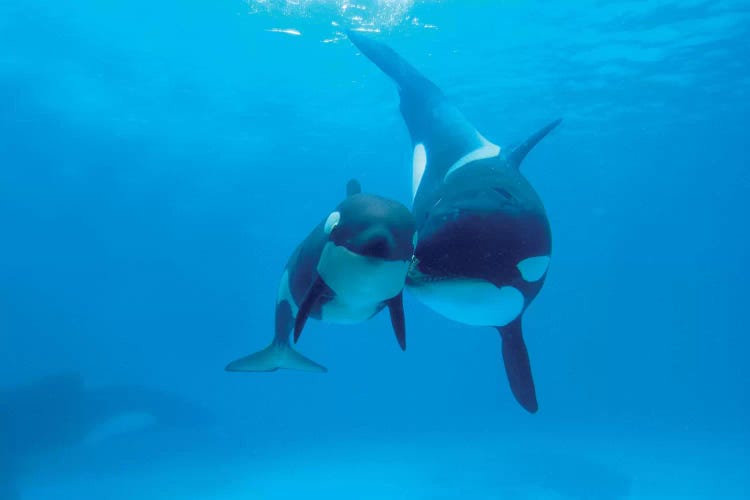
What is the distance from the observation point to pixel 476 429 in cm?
3164

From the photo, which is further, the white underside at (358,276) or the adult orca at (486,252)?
the white underside at (358,276)

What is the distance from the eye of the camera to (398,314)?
10.1 feet

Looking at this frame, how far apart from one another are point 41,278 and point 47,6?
136 ft

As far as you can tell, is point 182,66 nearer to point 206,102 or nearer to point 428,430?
point 206,102

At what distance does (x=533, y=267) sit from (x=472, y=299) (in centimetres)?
31

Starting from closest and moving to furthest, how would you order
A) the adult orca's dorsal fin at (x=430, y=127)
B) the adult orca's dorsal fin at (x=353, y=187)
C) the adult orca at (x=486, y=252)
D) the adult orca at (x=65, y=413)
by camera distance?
the adult orca at (x=486, y=252) → the adult orca's dorsal fin at (x=353, y=187) → the adult orca's dorsal fin at (x=430, y=127) → the adult orca at (x=65, y=413)

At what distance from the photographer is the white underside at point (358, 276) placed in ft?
8.68

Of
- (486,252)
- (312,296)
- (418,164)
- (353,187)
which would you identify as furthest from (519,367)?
(418,164)

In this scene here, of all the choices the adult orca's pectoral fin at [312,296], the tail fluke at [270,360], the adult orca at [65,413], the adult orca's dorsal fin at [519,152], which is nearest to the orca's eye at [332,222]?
the adult orca's pectoral fin at [312,296]

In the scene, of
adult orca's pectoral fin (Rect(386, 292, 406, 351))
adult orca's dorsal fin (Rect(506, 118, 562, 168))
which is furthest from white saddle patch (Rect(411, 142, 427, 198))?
adult orca's pectoral fin (Rect(386, 292, 406, 351))

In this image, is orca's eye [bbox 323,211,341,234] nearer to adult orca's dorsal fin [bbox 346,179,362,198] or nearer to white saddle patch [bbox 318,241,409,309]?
white saddle patch [bbox 318,241,409,309]

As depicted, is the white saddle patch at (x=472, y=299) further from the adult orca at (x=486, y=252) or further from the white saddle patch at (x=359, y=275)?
the white saddle patch at (x=359, y=275)

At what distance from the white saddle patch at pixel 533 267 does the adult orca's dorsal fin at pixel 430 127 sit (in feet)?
3.50

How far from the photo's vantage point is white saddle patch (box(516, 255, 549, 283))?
2621 mm
